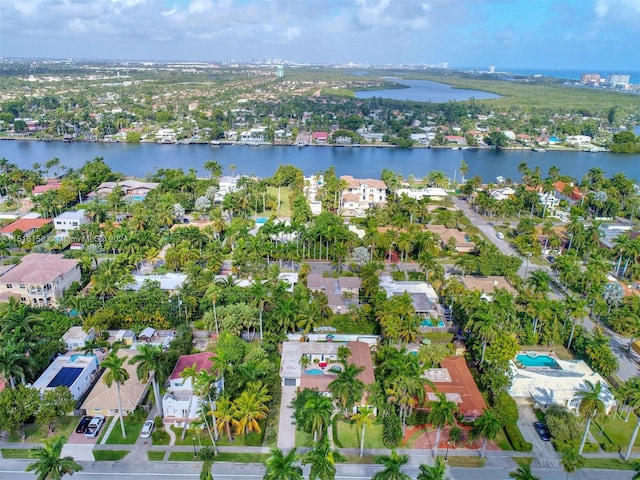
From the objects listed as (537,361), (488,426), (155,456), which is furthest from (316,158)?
(488,426)

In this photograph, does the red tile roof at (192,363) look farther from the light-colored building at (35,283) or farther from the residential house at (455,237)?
the residential house at (455,237)

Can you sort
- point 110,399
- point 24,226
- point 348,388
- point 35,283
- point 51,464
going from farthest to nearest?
point 24,226 → point 35,283 → point 110,399 → point 348,388 → point 51,464

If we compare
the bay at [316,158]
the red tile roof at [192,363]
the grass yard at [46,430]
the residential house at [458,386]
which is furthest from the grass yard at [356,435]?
the bay at [316,158]

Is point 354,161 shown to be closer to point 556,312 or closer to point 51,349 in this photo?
point 556,312

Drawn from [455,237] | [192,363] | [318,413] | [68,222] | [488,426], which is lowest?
[192,363]

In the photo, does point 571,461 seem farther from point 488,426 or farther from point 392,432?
point 392,432

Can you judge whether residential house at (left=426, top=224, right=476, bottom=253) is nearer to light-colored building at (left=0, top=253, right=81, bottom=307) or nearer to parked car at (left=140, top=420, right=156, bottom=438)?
parked car at (left=140, top=420, right=156, bottom=438)

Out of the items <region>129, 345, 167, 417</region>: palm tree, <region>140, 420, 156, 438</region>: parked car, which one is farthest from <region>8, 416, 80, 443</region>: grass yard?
<region>129, 345, 167, 417</region>: palm tree

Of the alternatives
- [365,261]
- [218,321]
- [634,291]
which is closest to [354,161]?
[365,261]
